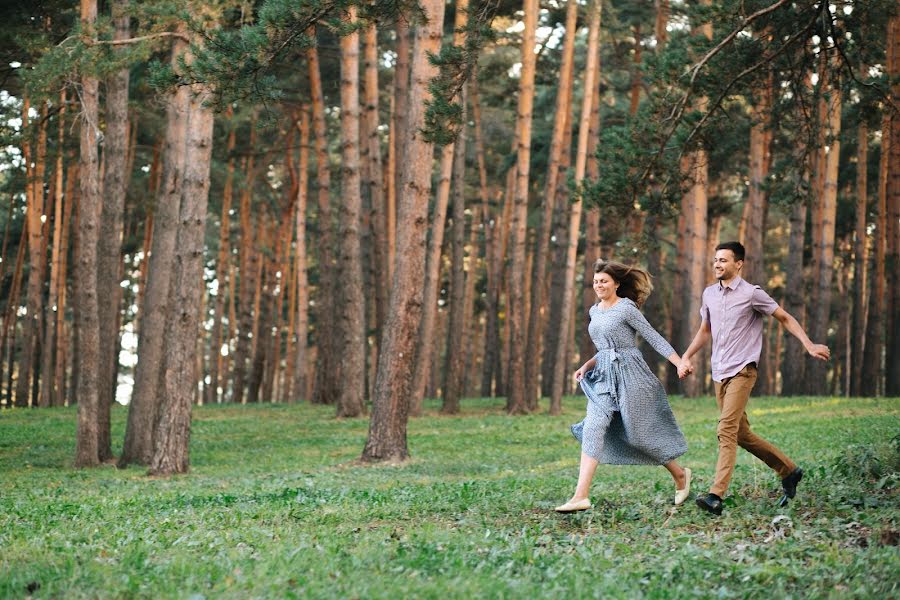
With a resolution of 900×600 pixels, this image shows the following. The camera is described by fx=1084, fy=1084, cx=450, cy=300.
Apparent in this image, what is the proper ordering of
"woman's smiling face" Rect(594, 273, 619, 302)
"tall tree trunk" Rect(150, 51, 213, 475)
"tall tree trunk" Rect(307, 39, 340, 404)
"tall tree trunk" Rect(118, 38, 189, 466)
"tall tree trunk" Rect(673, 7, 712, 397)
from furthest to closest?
"tall tree trunk" Rect(673, 7, 712, 397), "tall tree trunk" Rect(307, 39, 340, 404), "tall tree trunk" Rect(118, 38, 189, 466), "tall tree trunk" Rect(150, 51, 213, 475), "woman's smiling face" Rect(594, 273, 619, 302)

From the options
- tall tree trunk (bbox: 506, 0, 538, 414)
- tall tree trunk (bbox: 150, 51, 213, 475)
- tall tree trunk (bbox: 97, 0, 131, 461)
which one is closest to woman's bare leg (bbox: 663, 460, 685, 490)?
tall tree trunk (bbox: 150, 51, 213, 475)

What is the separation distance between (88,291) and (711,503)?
11.9 meters

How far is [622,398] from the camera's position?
923cm

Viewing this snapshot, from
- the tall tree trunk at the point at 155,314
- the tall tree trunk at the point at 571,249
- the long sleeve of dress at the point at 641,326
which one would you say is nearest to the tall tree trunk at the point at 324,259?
the tall tree trunk at the point at 571,249

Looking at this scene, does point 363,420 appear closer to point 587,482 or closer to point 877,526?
point 587,482

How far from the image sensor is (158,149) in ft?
118

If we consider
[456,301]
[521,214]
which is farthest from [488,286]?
[521,214]

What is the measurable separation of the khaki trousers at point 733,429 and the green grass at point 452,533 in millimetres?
349

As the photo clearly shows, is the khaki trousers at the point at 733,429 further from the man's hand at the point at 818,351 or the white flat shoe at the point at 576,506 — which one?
the white flat shoe at the point at 576,506

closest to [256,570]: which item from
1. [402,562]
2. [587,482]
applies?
[402,562]

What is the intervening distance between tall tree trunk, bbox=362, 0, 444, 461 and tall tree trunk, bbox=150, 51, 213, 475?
2.83 m

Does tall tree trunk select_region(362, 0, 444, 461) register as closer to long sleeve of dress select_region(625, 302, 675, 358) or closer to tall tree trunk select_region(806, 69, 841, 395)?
long sleeve of dress select_region(625, 302, 675, 358)

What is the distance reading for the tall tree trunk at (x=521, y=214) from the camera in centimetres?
2700

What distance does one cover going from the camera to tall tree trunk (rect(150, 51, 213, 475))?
1559 centimetres
